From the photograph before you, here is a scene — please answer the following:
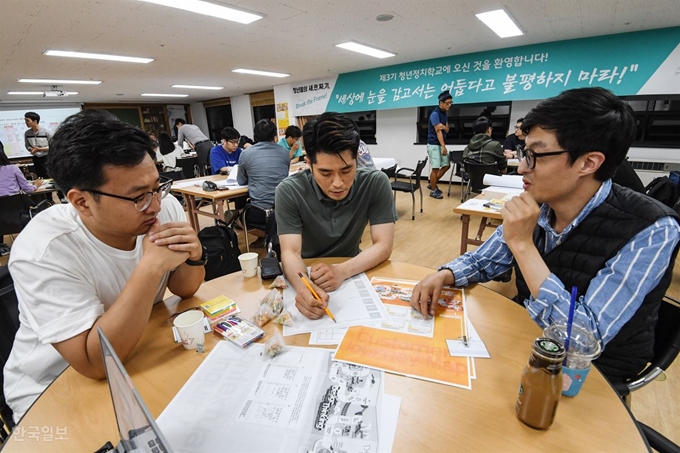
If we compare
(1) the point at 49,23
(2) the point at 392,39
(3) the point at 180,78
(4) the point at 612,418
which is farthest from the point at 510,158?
(3) the point at 180,78

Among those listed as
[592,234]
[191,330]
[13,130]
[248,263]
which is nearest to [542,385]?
[592,234]

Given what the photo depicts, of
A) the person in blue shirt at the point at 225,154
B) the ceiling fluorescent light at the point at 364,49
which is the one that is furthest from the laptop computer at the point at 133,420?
the ceiling fluorescent light at the point at 364,49

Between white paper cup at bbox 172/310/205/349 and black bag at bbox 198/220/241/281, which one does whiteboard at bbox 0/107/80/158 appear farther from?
white paper cup at bbox 172/310/205/349

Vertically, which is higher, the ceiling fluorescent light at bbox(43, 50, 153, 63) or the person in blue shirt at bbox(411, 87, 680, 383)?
the ceiling fluorescent light at bbox(43, 50, 153, 63)

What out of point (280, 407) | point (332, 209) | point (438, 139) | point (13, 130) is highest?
point (13, 130)

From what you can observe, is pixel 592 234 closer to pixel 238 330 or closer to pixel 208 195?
pixel 238 330

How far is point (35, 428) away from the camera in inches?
25.8

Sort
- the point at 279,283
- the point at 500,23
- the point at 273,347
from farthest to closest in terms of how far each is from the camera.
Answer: the point at 500,23 → the point at 279,283 → the point at 273,347

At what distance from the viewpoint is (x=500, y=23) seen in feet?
13.7

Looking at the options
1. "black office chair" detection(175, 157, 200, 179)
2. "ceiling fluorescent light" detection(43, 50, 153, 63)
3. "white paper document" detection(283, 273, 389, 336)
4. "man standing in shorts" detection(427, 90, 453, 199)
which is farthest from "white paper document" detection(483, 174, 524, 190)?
"ceiling fluorescent light" detection(43, 50, 153, 63)

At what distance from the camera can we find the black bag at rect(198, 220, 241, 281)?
7.38 feet

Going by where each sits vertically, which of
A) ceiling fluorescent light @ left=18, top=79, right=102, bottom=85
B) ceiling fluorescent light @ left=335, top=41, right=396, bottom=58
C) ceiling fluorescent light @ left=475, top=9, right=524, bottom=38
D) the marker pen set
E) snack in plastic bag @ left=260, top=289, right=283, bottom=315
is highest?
ceiling fluorescent light @ left=335, top=41, right=396, bottom=58

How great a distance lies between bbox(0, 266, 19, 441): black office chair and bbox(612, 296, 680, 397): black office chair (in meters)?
1.82

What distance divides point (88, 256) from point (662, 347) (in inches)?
69.9
